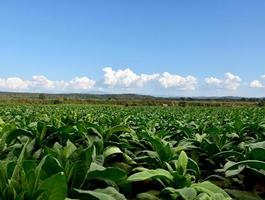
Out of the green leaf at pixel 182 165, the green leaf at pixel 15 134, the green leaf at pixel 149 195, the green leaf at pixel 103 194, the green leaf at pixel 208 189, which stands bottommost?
the green leaf at pixel 149 195

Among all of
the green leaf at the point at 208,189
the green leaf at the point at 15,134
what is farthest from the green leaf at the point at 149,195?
the green leaf at the point at 15,134

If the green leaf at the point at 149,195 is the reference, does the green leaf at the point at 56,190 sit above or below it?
above

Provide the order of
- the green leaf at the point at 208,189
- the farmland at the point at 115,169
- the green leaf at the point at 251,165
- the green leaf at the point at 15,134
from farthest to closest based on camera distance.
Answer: the green leaf at the point at 15,134 < the green leaf at the point at 251,165 < the green leaf at the point at 208,189 < the farmland at the point at 115,169

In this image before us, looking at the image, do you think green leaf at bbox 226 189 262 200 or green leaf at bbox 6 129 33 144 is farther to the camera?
green leaf at bbox 6 129 33 144

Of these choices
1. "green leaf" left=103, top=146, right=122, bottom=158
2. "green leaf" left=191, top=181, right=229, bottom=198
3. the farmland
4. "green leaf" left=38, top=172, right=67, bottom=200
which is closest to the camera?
"green leaf" left=38, top=172, right=67, bottom=200

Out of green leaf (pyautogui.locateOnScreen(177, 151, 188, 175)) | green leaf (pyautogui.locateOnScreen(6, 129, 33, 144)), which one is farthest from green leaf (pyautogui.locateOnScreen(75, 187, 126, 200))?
green leaf (pyautogui.locateOnScreen(6, 129, 33, 144))

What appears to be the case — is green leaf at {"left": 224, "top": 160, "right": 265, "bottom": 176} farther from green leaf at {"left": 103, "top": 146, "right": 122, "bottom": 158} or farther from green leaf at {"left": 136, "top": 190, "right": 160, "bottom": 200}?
green leaf at {"left": 103, "top": 146, "right": 122, "bottom": 158}

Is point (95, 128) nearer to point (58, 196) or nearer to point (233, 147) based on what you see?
point (233, 147)

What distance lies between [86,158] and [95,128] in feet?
4.26

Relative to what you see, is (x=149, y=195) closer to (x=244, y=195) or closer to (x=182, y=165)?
(x=182, y=165)

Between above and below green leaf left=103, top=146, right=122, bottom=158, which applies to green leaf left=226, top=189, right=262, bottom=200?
below

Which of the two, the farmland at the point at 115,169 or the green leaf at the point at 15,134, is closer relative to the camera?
the farmland at the point at 115,169

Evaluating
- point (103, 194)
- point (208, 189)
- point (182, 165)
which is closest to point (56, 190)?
point (103, 194)

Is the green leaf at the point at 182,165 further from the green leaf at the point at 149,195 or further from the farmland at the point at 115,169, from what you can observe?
the green leaf at the point at 149,195
